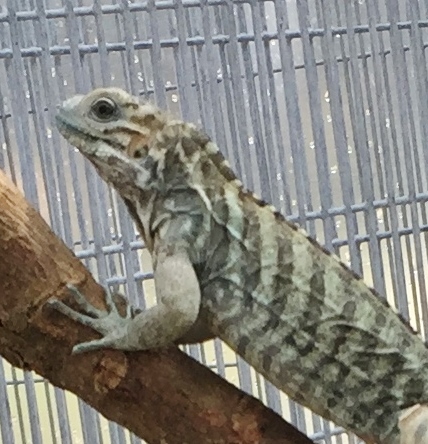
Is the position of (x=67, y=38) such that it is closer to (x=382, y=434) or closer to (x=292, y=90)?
(x=292, y=90)

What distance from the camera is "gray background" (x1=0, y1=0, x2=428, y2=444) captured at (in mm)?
1569

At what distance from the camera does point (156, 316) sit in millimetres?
1052

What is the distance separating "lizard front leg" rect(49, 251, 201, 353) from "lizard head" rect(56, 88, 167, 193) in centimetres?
15

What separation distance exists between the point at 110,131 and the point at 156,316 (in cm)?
27

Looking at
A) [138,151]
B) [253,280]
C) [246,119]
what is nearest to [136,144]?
[138,151]

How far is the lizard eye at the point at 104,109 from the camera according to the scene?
44.8 inches

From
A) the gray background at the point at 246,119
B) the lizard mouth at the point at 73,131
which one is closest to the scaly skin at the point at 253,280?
the lizard mouth at the point at 73,131

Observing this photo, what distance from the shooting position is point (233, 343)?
114 centimetres

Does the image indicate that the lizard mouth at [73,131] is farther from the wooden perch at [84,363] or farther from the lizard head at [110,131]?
the wooden perch at [84,363]

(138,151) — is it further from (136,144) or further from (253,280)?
(253,280)

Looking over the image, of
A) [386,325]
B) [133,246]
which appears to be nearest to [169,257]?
[386,325]

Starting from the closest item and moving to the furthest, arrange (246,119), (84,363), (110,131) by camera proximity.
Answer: (84,363) < (110,131) < (246,119)

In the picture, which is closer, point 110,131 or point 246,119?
point 110,131

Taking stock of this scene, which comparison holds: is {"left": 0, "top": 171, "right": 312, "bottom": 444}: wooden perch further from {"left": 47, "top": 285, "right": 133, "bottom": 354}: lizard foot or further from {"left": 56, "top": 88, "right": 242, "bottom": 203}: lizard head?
{"left": 56, "top": 88, "right": 242, "bottom": 203}: lizard head
